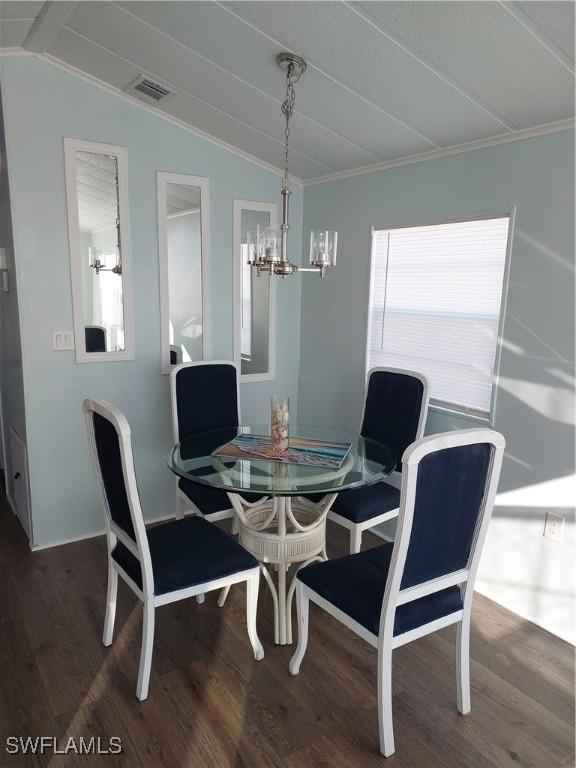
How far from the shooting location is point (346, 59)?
7.07 ft

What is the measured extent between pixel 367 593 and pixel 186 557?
721mm

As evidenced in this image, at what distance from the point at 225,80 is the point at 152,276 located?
1.18 metres

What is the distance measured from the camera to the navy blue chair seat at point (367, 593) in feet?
5.92

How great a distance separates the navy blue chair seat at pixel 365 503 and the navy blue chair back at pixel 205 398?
0.86 m

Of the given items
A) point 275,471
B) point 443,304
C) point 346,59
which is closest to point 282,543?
point 275,471

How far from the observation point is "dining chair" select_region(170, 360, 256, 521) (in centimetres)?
293

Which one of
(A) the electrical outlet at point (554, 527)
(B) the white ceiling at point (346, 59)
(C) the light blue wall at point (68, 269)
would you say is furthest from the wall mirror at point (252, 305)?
(A) the electrical outlet at point (554, 527)

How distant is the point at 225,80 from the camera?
253 centimetres

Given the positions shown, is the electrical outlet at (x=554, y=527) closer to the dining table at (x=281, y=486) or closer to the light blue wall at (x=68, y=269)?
the dining table at (x=281, y=486)

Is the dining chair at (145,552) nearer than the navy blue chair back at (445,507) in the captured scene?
No

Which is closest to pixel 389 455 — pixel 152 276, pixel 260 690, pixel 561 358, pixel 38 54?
pixel 561 358

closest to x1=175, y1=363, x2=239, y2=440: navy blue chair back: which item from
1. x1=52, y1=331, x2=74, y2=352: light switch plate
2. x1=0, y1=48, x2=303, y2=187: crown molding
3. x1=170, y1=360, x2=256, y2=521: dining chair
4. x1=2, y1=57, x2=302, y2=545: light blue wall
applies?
x1=170, y1=360, x2=256, y2=521: dining chair

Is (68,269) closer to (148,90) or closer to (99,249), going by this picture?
(99,249)

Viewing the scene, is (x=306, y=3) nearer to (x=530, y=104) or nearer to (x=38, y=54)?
(x=530, y=104)
